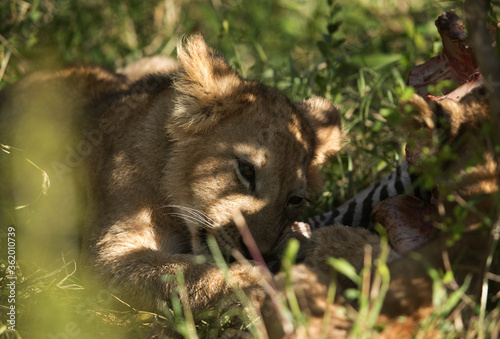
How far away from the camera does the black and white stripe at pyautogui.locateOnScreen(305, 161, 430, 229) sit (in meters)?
3.74

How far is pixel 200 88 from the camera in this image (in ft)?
12.2

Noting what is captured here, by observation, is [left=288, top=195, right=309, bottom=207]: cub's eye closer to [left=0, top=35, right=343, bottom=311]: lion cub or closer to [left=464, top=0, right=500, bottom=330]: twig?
[left=0, top=35, right=343, bottom=311]: lion cub

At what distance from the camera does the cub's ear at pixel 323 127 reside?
168 inches

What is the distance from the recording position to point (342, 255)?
2.98m

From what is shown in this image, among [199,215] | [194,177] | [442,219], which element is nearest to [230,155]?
[194,177]

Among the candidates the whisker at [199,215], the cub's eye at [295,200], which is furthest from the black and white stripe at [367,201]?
the whisker at [199,215]

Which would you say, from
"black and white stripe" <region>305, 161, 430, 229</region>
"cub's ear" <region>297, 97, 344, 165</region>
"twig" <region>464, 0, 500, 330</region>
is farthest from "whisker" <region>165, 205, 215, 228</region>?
"twig" <region>464, 0, 500, 330</region>

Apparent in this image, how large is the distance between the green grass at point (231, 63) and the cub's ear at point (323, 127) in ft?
0.79

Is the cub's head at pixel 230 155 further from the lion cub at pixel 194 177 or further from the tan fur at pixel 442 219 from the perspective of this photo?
the tan fur at pixel 442 219

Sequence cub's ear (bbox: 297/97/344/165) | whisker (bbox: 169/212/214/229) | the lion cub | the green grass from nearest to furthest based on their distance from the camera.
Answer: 1. the green grass
2. the lion cub
3. whisker (bbox: 169/212/214/229)
4. cub's ear (bbox: 297/97/344/165)

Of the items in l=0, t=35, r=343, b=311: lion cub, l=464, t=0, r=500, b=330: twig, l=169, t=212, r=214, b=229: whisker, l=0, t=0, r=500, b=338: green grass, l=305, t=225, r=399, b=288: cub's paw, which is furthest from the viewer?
l=169, t=212, r=214, b=229: whisker

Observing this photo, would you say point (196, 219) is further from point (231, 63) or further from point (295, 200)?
point (231, 63)

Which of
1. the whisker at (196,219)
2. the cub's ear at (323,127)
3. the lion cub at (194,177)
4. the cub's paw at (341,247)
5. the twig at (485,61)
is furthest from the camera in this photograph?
the cub's ear at (323,127)

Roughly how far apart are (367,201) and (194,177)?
45.9 inches
